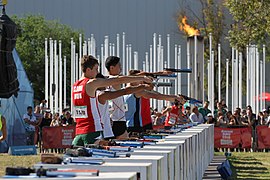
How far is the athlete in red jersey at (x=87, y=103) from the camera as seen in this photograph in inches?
480

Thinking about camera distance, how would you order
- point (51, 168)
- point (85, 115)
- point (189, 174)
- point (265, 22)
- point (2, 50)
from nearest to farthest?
point (51, 168) < point (85, 115) < point (189, 174) < point (2, 50) < point (265, 22)

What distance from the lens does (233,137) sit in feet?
107

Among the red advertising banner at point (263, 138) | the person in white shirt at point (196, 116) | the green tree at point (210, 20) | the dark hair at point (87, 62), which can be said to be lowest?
the red advertising banner at point (263, 138)

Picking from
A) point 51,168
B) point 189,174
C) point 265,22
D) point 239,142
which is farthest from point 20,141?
point 51,168

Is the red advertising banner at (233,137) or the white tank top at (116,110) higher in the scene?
the white tank top at (116,110)

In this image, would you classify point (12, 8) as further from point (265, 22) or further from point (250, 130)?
point (250, 130)

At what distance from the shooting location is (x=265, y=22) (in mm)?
39312

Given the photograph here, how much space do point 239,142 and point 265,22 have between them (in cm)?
827

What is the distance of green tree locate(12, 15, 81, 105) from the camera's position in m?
64.2

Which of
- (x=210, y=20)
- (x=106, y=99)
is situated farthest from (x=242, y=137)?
(x=210, y=20)

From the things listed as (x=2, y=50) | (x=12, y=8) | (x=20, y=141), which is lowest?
(x=20, y=141)

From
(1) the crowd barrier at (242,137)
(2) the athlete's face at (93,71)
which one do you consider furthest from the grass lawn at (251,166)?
(2) the athlete's face at (93,71)

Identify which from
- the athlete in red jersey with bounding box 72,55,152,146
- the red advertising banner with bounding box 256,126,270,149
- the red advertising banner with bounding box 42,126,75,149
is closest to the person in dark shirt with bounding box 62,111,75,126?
the red advertising banner with bounding box 42,126,75,149

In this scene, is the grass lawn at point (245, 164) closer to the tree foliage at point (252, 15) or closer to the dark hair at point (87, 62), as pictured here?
the dark hair at point (87, 62)
